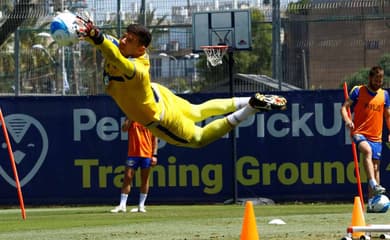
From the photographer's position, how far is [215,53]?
20.1 meters

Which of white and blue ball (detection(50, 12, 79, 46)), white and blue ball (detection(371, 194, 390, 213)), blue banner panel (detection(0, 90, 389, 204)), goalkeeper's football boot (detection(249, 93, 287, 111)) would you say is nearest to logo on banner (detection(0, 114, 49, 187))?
blue banner panel (detection(0, 90, 389, 204))

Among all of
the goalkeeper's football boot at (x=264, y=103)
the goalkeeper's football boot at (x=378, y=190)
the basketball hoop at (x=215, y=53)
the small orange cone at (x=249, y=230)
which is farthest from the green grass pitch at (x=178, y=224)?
the basketball hoop at (x=215, y=53)

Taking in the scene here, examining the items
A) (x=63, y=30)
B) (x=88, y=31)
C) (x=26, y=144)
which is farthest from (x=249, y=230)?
(x=26, y=144)

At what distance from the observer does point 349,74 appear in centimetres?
2159

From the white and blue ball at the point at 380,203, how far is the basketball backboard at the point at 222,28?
8.23m

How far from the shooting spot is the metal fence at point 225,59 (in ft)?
69.7

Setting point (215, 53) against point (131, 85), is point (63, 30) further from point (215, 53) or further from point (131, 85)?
point (215, 53)

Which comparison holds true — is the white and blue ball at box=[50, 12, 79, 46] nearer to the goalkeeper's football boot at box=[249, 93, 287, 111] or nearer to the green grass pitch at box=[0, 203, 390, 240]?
the goalkeeper's football boot at box=[249, 93, 287, 111]

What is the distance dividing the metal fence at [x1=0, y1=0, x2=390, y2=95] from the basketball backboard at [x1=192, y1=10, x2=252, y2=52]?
1.33 feet

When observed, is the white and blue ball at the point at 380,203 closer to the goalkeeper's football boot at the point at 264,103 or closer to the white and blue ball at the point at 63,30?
the goalkeeper's football boot at the point at 264,103

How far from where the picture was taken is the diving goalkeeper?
11.1m

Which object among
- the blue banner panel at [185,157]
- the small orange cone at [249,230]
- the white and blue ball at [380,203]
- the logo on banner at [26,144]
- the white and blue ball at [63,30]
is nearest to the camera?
the small orange cone at [249,230]

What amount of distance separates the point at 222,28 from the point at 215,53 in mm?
1616

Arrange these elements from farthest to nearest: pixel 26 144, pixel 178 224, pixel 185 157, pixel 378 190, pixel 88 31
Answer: pixel 26 144 < pixel 185 157 < pixel 178 224 < pixel 378 190 < pixel 88 31
